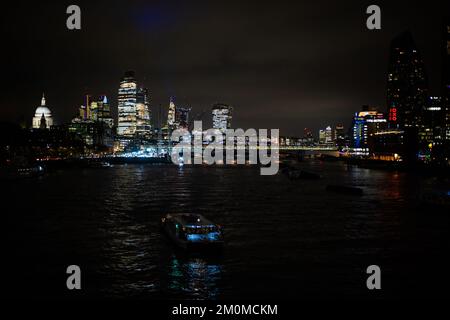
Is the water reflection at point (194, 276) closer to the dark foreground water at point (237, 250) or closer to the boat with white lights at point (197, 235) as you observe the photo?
the dark foreground water at point (237, 250)

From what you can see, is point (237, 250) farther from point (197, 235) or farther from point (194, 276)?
point (194, 276)

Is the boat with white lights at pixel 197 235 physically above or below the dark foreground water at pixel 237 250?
above

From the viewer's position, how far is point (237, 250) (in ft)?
73.7

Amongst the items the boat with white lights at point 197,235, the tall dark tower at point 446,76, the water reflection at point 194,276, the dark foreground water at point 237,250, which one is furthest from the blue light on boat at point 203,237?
the tall dark tower at point 446,76

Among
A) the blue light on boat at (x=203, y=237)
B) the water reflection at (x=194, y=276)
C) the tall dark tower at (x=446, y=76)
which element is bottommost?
the water reflection at (x=194, y=276)

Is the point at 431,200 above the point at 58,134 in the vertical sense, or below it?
below

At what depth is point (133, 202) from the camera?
4109 centimetres

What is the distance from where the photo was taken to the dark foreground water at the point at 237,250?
16.9m

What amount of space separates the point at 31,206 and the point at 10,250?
16595mm

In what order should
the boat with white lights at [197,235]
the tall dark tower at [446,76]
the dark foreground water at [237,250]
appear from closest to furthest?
the dark foreground water at [237,250], the boat with white lights at [197,235], the tall dark tower at [446,76]
